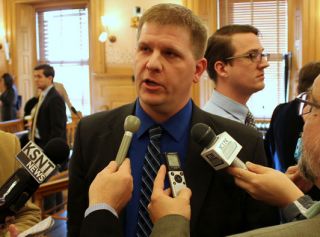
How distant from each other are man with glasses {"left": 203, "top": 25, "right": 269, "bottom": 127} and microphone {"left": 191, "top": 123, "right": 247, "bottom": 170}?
94cm

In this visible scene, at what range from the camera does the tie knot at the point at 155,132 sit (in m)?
1.43

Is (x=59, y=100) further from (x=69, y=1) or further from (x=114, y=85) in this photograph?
(x=69, y=1)

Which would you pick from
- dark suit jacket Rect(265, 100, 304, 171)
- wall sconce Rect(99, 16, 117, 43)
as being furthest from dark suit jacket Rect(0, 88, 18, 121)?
dark suit jacket Rect(265, 100, 304, 171)

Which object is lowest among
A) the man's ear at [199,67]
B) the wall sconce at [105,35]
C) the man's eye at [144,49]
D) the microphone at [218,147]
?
the microphone at [218,147]

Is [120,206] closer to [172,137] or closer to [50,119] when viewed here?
[172,137]

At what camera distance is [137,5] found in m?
7.43

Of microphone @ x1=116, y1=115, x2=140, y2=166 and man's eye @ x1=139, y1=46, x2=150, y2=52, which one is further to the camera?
man's eye @ x1=139, y1=46, x2=150, y2=52

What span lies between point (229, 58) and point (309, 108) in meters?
1.18

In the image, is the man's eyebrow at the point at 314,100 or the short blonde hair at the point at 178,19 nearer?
the man's eyebrow at the point at 314,100

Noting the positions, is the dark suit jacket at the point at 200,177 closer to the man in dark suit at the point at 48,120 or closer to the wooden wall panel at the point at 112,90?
the man in dark suit at the point at 48,120

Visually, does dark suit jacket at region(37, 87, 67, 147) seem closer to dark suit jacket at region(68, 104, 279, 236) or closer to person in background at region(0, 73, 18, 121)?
dark suit jacket at region(68, 104, 279, 236)

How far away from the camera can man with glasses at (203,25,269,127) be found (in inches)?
86.9

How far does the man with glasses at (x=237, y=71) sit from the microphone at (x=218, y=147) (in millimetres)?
939

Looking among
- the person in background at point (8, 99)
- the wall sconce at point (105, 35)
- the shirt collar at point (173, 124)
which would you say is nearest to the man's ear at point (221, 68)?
the shirt collar at point (173, 124)
